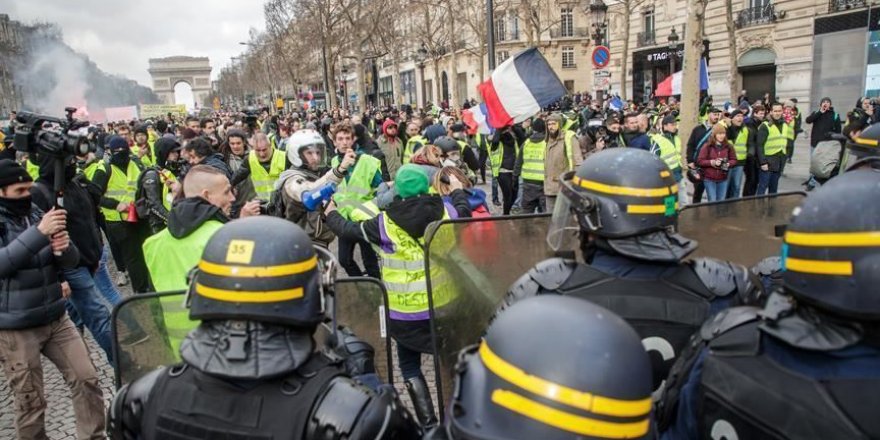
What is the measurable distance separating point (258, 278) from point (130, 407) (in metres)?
0.56

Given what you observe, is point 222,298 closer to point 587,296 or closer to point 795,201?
point 587,296

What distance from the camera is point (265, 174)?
6.53m

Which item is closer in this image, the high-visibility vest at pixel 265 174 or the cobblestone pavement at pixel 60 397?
the cobblestone pavement at pixel 60 397

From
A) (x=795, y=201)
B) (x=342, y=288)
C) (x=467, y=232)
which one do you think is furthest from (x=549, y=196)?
(x=342, y=288)

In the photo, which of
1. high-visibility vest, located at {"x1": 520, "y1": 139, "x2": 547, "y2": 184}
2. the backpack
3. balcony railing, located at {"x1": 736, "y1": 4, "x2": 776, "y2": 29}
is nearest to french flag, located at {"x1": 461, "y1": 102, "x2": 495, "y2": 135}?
high-visibility vest, located at {"x1": 520, "y1": 139, "x2": 547, "y2": 184}

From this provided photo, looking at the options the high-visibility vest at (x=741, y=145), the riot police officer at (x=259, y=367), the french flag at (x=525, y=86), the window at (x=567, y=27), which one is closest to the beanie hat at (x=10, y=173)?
the riot police officer at (x=259, y=367)

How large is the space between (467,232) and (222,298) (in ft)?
4.41

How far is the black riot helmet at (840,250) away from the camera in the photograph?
1253 millimetres

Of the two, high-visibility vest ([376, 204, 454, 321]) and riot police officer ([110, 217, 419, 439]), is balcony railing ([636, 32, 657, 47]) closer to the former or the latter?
high-visibility vest ([376, 204, 454, 321])

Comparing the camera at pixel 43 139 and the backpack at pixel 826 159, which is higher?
the camera at pixel 43 139

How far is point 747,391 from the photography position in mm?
1352

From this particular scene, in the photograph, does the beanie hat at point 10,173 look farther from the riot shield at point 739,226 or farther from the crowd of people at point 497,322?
the riot shield at point 739,226

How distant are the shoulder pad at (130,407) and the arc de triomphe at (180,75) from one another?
110 meters

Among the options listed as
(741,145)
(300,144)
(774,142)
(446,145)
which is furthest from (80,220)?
(774,142)
